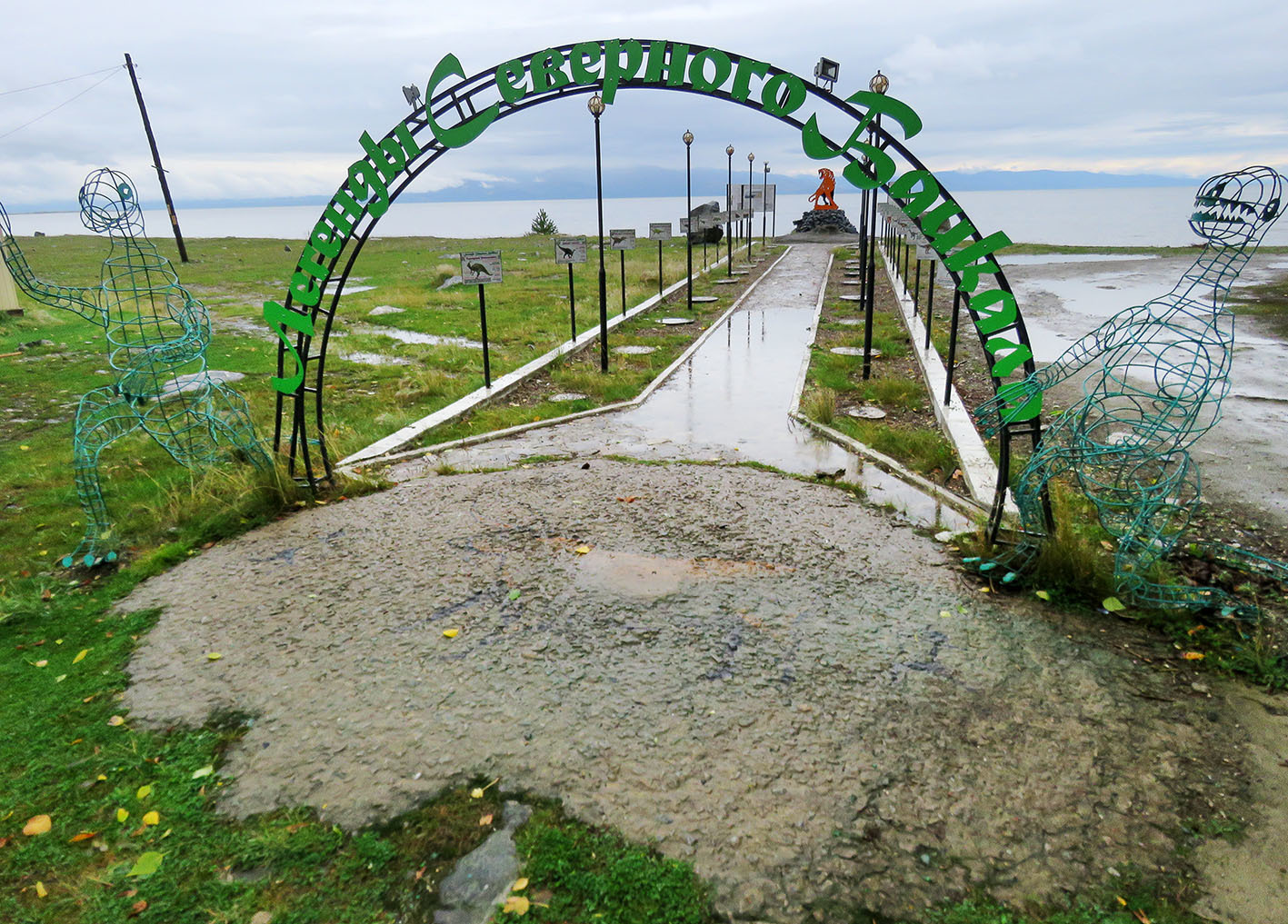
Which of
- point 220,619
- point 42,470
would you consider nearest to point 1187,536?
point 220,619

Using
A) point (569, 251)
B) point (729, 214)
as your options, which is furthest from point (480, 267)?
point (729, 214)

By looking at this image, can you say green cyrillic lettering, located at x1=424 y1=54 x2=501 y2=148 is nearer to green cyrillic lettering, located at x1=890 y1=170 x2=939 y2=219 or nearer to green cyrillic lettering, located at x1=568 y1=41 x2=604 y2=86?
green cyrillic lettering, located at x1=568 y1=41 x2=604 y2=86

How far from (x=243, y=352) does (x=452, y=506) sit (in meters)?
10.9

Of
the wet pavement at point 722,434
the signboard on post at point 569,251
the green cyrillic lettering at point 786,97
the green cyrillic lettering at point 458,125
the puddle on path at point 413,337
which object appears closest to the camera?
the green cyrillic lettering at point 786,97

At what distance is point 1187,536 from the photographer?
6.22m

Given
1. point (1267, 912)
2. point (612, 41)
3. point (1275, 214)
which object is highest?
point (612, 41)

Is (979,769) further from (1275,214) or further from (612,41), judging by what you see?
(612,41)

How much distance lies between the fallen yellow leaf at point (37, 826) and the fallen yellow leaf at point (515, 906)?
2.17 metres

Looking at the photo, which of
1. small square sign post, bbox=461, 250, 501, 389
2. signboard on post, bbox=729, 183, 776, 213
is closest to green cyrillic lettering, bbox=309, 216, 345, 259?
small square sign post, bbox=461, 250, 501, 389

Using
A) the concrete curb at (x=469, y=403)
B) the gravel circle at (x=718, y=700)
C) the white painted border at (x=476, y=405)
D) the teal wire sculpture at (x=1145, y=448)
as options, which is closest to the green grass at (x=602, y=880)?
the gravel circle at (x=718, y=700)

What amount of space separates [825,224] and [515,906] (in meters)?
58.4

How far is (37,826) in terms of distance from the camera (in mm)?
3473

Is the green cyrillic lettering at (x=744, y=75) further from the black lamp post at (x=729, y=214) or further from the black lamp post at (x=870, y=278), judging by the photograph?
the black lamp post at (x=729, y=214)

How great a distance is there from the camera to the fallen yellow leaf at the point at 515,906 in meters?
2.98
